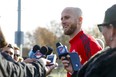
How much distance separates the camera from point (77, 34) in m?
7.30

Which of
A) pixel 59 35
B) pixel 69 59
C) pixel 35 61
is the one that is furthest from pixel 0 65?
pixel 59 35

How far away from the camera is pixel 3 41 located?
4.74 m

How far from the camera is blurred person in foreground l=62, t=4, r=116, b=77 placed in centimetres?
454

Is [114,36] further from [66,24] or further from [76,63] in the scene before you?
[66,24]

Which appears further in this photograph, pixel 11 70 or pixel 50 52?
pixel 50 52

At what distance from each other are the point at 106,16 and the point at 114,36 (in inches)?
9.4

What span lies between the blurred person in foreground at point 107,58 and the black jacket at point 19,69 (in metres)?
0.48

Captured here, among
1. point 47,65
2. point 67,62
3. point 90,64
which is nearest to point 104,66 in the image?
point 90,64

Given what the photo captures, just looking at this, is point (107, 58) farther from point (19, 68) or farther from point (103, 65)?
point (19, 68)

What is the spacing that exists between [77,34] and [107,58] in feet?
8.99

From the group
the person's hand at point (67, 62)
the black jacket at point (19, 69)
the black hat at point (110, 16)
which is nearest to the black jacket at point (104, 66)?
the black hat at point (110, 16)

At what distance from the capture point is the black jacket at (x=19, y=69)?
4754mm

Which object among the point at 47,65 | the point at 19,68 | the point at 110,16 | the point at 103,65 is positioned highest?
the point at 110,16

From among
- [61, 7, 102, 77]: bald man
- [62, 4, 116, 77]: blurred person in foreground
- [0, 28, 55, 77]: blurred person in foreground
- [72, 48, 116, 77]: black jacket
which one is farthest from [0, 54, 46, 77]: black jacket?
[61, 7, 102, 77]: bald man
